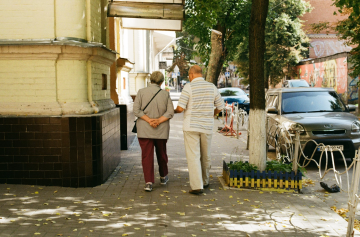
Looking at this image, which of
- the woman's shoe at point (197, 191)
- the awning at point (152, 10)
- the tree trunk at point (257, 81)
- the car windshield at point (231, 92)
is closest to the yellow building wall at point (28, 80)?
the woman's shoe at point (197, 191)

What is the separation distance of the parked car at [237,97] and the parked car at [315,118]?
38.7 ft

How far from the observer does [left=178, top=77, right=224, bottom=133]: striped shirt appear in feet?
20.8

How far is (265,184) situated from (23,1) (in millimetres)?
4681

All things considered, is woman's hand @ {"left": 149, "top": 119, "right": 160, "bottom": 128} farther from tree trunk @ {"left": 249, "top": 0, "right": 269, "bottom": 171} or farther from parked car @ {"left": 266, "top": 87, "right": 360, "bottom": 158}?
parked car @ {"left": 266, "top": 87, "right": 360, "bottom": 158}

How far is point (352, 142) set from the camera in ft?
29.2

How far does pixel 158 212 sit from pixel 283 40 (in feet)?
122

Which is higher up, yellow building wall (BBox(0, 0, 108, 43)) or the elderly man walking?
yellow building wall (BBox(0, 0, 108, 43))

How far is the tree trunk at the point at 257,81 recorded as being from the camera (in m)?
7.02

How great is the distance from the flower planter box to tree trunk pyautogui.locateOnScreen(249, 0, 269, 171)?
0.31 meters

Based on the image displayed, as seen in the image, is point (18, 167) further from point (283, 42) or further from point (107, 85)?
point (283, 42)

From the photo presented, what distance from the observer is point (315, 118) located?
30.7ft

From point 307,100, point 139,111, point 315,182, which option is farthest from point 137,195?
point 307,100

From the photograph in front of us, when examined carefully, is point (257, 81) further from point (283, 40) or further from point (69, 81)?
point (283, 40)

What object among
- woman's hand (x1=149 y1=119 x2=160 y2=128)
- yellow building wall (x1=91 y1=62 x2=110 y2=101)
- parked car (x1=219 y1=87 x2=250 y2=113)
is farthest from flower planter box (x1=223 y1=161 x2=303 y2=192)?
parked car (x1=219 y1=87 x2=250 y2=113)
